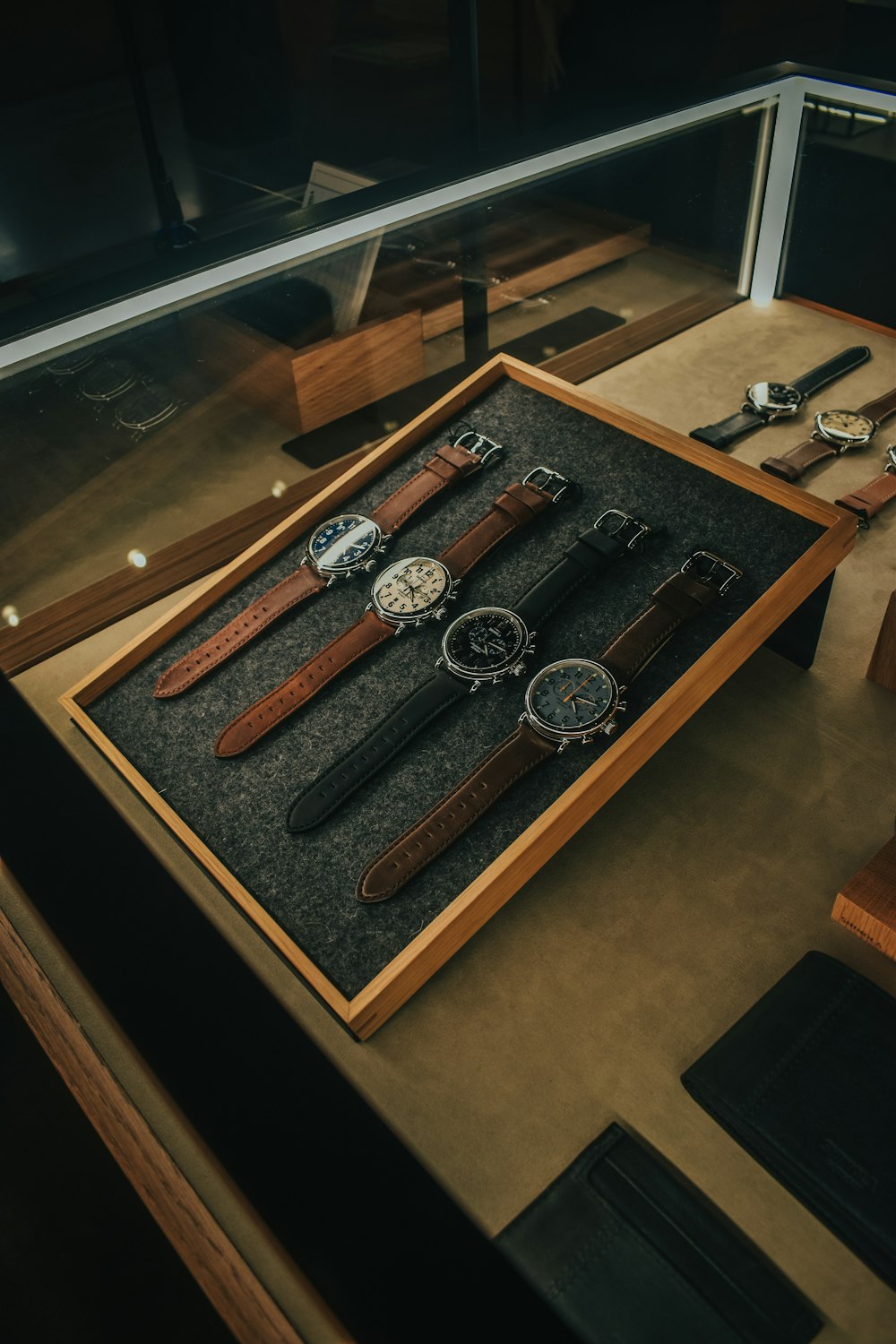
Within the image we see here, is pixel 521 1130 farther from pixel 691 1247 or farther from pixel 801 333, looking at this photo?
pixel 801 333

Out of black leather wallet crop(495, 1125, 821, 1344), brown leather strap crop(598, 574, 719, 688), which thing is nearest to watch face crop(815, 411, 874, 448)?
brown leather strap crop(598, 574, 719, 688)

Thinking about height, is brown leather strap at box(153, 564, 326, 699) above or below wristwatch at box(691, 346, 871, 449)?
above

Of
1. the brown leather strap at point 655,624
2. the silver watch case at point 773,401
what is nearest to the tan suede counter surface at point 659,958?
the brown leather strap at point 655,624

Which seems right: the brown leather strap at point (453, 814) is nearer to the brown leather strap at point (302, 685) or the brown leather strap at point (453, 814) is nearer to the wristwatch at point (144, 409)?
the brown leather strap at point (302, 685)

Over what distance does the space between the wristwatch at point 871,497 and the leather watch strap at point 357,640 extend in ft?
2.44

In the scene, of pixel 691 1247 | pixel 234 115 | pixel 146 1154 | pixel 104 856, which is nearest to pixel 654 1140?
pixel 691 1247

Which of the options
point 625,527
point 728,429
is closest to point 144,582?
point 625,527

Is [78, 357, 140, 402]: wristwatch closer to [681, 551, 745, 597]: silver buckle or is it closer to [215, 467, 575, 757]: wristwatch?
[215, 467, 575, 757]: wristwatch

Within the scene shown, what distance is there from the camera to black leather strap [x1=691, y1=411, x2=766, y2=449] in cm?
233

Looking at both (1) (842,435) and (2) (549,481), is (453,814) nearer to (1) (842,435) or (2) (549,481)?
(2) (549,481)

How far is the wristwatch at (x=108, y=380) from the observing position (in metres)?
1.85

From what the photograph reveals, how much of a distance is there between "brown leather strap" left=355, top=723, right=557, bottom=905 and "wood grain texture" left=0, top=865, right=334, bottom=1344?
0.39 m

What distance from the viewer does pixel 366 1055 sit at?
52.9 inches

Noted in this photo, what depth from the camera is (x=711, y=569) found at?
159 centimetres
